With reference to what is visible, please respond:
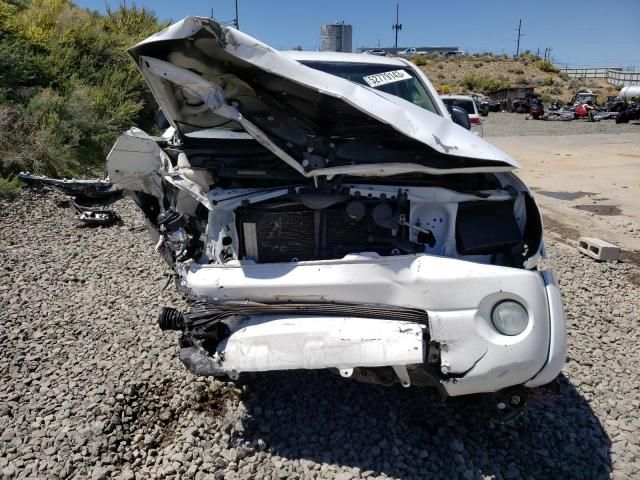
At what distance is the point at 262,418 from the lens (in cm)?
303

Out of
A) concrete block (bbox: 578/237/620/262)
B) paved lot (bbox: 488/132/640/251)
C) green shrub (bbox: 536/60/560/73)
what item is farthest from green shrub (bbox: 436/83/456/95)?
concrete block (bbox: 578/237/620/262)

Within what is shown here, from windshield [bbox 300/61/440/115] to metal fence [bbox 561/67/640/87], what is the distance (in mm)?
53468

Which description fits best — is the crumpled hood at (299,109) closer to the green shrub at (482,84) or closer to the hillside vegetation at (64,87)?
the hillside vegetation at (64,87)

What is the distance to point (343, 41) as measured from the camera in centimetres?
1443

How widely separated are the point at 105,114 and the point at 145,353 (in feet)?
30.7

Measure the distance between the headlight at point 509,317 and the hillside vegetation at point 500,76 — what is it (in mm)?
39668

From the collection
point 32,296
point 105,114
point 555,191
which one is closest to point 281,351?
point 32,296

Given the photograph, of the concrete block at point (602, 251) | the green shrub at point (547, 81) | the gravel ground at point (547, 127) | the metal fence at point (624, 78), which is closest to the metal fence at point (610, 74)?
the metal fence at point (624, 78)

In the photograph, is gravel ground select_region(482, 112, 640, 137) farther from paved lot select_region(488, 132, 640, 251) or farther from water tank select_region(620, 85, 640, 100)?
water tank select_region(620, 85, 640, 100)

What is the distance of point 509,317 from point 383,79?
2.62 m

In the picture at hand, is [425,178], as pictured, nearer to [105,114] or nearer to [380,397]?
[380,397]

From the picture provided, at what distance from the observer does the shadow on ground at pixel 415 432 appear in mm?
2666

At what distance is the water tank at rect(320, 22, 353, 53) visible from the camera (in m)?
14.1

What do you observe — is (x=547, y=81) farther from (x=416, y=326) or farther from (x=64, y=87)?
Answer: (x=416, y=326)
